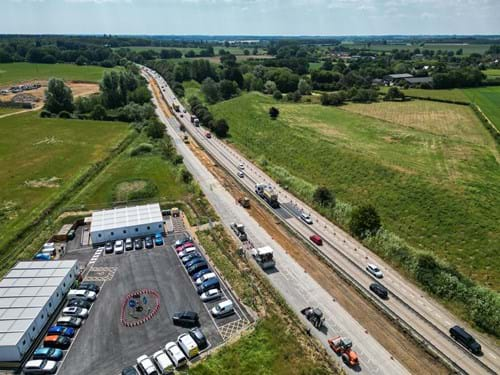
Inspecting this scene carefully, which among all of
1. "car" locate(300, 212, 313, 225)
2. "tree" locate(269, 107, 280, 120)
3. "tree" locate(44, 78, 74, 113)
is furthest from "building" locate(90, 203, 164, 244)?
"tree" locate(44, 78, 74, 113)

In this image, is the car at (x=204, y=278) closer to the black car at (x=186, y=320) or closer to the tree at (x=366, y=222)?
the black car at (x=186, y=320)

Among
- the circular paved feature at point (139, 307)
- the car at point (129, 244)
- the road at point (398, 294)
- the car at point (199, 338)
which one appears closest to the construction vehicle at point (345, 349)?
the road at point (398, 294)

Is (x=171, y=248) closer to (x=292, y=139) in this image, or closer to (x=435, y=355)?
(x=435, y=355)

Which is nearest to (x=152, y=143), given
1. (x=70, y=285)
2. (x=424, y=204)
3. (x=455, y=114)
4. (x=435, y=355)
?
(x=70, y=285)

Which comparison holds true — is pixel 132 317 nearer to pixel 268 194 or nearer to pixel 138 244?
pixel 138 244

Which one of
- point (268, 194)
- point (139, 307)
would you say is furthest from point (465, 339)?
point (268, 194)

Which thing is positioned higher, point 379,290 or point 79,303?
point 379,290
